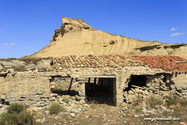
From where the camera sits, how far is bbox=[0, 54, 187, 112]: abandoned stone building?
7.99m

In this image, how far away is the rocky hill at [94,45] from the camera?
27297 millimetres

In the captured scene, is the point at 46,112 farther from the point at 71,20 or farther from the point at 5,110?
the point at 71,20

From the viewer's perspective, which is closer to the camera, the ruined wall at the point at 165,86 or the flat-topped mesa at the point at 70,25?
the ruined wall at the point at 165,86

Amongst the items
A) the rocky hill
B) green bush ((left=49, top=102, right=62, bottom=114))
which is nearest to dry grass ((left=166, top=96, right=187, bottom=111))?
green bush ((left=49, top=102, right=62, bottom=114))

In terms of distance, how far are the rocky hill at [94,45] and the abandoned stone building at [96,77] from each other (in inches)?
691

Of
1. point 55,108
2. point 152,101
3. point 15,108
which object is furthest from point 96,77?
point 15,108

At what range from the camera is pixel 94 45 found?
1299 inches

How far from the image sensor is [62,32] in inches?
1475

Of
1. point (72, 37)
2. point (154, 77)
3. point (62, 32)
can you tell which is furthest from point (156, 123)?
point (62, 32)

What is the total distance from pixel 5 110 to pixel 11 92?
3.15ft

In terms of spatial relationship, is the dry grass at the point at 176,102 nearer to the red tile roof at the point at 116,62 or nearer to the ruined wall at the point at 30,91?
the red tile roof at the point at 116,62

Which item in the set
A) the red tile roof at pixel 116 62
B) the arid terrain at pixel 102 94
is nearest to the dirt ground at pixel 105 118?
the arid terrain at pixel 102 94

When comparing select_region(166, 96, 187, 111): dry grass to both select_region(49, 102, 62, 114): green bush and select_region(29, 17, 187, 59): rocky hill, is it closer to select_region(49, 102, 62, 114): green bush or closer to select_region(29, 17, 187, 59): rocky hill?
select_region(49, 102, 62, 114): green bush

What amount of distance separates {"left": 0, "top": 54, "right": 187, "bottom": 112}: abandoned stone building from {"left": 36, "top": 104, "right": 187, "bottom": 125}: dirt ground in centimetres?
111
